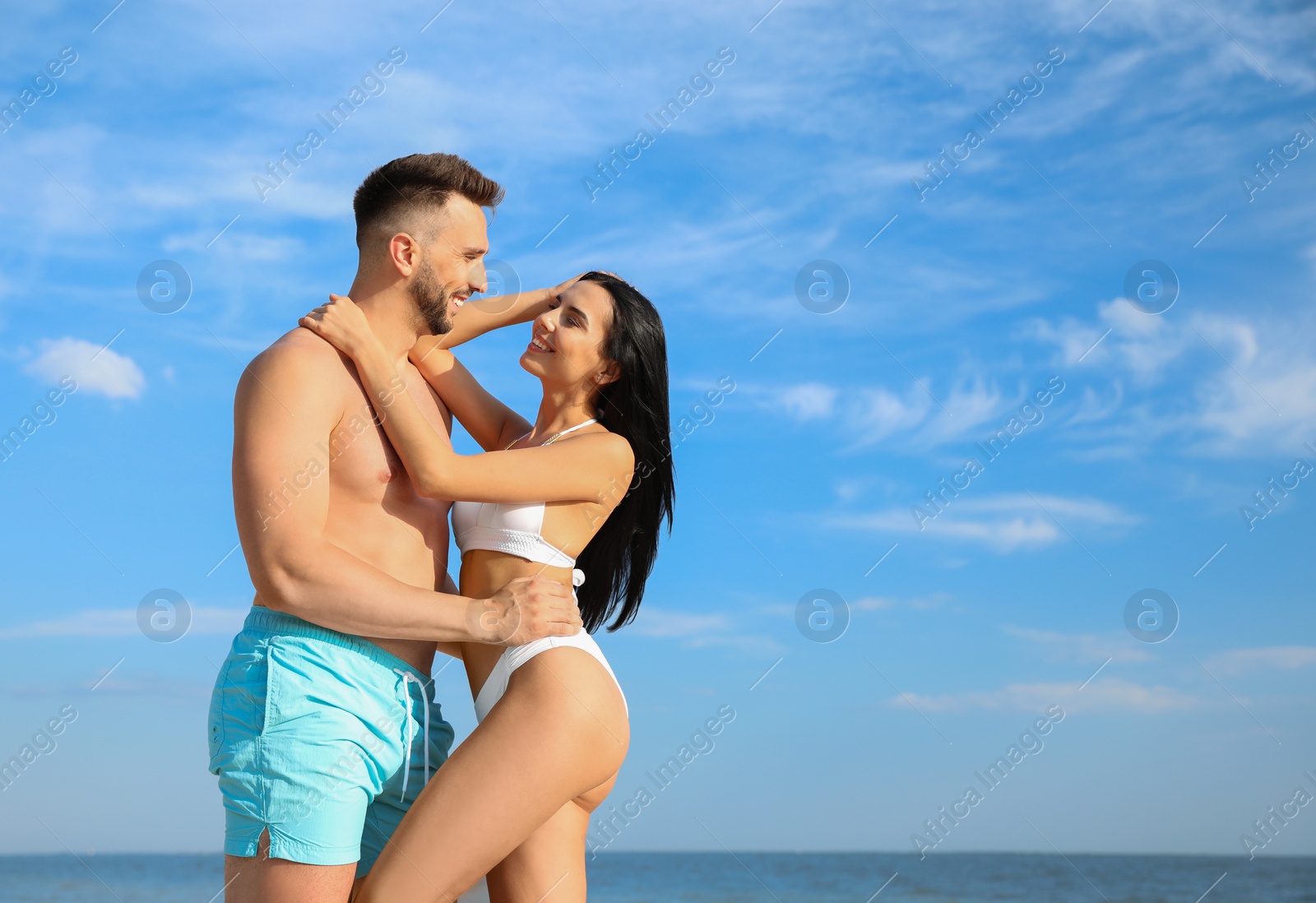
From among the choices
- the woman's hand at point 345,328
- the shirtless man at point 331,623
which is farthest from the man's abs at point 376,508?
the woman's hand at point 345,328

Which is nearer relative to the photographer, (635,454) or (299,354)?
(299,354)

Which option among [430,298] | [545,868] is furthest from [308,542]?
[545,868]

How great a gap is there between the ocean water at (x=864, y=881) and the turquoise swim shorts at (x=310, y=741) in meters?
28.7

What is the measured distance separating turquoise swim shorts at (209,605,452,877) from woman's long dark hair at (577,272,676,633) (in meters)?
1.05

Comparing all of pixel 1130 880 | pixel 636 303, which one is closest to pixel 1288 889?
pixel 1130 880

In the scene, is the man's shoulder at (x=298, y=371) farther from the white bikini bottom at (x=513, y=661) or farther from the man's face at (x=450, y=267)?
the white bikini bottom at (x=513, y=661)

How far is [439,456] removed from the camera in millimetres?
3514

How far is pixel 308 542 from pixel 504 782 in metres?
0.97

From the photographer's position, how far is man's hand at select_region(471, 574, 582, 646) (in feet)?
11.5

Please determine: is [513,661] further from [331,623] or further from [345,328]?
[345,328]

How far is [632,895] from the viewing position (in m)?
32.3

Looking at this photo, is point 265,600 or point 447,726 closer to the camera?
point 265,600

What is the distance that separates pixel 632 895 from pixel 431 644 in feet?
103

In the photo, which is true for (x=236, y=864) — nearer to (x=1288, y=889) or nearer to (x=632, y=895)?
(x=632, y=895)
